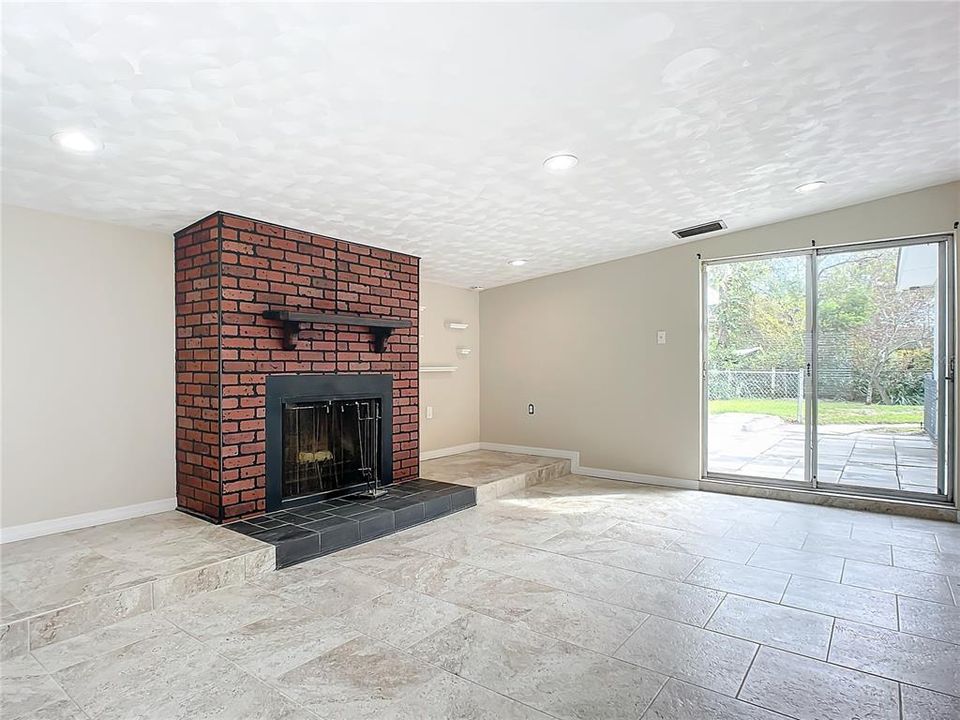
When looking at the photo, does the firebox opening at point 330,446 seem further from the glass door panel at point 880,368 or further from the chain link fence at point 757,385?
the glass door panel at point 880,368

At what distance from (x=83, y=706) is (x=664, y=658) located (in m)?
2.16

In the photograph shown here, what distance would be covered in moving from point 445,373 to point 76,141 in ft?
14.0

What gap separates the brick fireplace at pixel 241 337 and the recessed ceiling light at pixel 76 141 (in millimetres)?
979

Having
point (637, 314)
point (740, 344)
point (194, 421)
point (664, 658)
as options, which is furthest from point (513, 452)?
point (664, 658)

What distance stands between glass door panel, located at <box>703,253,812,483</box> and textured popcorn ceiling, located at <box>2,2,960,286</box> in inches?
46.0

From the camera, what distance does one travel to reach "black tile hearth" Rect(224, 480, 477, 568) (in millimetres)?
3408

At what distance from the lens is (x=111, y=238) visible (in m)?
3.71

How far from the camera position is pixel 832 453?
4.79m

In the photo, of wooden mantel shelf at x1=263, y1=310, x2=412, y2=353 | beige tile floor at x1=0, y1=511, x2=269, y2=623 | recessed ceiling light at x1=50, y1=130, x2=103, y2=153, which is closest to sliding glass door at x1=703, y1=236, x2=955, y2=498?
wooden mantel shelf at x1=263, y1=310, x2=412, y2=353

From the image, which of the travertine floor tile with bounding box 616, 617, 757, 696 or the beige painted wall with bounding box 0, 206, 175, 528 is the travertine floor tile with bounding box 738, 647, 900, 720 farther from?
the beige painted wall with bounding box 0, 206, 175, 528

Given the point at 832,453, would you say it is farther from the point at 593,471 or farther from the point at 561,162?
the point at 561,162

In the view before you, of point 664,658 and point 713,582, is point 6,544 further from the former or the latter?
point 713,582

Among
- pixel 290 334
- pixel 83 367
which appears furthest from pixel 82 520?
pixel 290 334

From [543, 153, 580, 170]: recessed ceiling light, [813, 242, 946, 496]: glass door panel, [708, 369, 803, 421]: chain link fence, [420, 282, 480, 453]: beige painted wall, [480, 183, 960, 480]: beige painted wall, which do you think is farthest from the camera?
[420, 282, 480, 453]: beige painted wall
